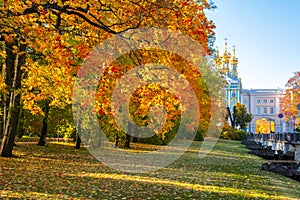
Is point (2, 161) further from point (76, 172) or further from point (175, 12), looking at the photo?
point (175, 12)

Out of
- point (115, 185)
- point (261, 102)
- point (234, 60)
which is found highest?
point (234, 60)

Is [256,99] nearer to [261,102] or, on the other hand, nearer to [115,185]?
[261,102]

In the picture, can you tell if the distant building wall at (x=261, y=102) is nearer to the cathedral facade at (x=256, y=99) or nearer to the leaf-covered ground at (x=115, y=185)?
the cathedral facade at (x=256, y=99)

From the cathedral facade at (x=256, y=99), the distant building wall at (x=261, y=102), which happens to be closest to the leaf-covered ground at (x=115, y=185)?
the cathedral facade at (x=256, y=99)

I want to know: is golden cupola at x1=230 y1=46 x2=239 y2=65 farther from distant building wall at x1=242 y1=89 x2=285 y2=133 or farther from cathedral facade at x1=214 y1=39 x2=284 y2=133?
distant building wall at x1=242 y1=89 x2=285 y2=133

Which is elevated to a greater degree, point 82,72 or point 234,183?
point 82,72

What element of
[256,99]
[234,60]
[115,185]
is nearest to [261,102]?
[256,99]

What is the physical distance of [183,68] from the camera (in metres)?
9.39

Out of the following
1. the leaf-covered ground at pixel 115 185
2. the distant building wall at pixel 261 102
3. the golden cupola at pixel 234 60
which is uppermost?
the golden cupola at pixel 234 60

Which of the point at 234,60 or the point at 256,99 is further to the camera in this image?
the point at 256,99

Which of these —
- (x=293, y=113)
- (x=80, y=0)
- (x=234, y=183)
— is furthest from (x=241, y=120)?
(x=80, y=0)

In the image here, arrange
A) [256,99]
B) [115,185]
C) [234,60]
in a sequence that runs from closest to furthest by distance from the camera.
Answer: [115,185] < [234,60] < [256,99]

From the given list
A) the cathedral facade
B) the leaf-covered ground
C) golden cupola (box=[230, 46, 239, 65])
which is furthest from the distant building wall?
the leaf-covered ground

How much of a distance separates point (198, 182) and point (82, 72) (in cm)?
505
